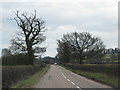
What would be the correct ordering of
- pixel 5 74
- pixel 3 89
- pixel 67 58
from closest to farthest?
pixel 3 89 < pixel 5 74 < pixel 67 58

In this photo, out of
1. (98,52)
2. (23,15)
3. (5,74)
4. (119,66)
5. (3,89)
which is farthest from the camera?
(98,52)

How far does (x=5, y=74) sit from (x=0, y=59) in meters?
7.57

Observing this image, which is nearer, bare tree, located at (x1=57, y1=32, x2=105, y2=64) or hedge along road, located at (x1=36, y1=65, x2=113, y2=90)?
hedge along road, located at (x1=36, y1=65, x2=113, y2=90)

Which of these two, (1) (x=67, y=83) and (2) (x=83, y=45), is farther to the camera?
(2) (x=83, y=45)

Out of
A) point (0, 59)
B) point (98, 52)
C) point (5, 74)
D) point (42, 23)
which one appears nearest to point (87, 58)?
point (98, 52)

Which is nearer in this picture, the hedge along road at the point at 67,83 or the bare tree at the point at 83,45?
the hedge along road at the point at 67,83

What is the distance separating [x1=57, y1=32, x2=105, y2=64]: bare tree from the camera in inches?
3930

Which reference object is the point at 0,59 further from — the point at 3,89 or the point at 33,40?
the point at 33,40

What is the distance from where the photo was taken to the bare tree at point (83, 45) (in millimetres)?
99812

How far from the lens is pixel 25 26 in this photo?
203 feet

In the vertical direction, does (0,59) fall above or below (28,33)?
below

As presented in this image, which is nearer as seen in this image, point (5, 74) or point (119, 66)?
point (5, 74)

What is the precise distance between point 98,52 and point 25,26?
4381cm

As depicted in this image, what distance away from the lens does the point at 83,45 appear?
10038cm
